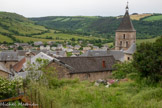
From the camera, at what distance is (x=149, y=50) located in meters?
13.9

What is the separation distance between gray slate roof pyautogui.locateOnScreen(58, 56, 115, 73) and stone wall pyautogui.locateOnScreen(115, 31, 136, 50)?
91.0ft

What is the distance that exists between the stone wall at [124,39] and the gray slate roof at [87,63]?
27.7m

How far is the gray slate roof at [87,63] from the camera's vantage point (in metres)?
21.2

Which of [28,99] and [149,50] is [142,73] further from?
[28,99]

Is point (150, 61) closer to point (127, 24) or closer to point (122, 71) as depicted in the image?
point (122, 71)

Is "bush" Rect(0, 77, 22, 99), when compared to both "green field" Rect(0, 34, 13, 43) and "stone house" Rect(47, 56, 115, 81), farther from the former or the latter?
"green field" Rect(0, 34, 13, 43)

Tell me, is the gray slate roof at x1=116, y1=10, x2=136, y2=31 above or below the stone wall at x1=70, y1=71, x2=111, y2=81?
above

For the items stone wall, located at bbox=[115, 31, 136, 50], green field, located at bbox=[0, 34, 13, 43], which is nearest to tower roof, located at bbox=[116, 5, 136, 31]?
stone wall, located at bbox=[115, 31, 136, 50]

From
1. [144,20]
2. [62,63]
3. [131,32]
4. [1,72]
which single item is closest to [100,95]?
[62,63]

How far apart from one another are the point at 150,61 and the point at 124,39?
3823 cm

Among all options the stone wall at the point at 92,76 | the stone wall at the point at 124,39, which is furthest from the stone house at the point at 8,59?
the stone wall at the point at 124,39

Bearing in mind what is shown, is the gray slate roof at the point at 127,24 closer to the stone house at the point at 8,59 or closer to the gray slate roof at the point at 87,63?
the gray slate roof at the point at 87,63

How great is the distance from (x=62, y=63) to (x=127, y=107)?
42.7 ft

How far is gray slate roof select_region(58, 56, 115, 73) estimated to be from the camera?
69.5 ft
